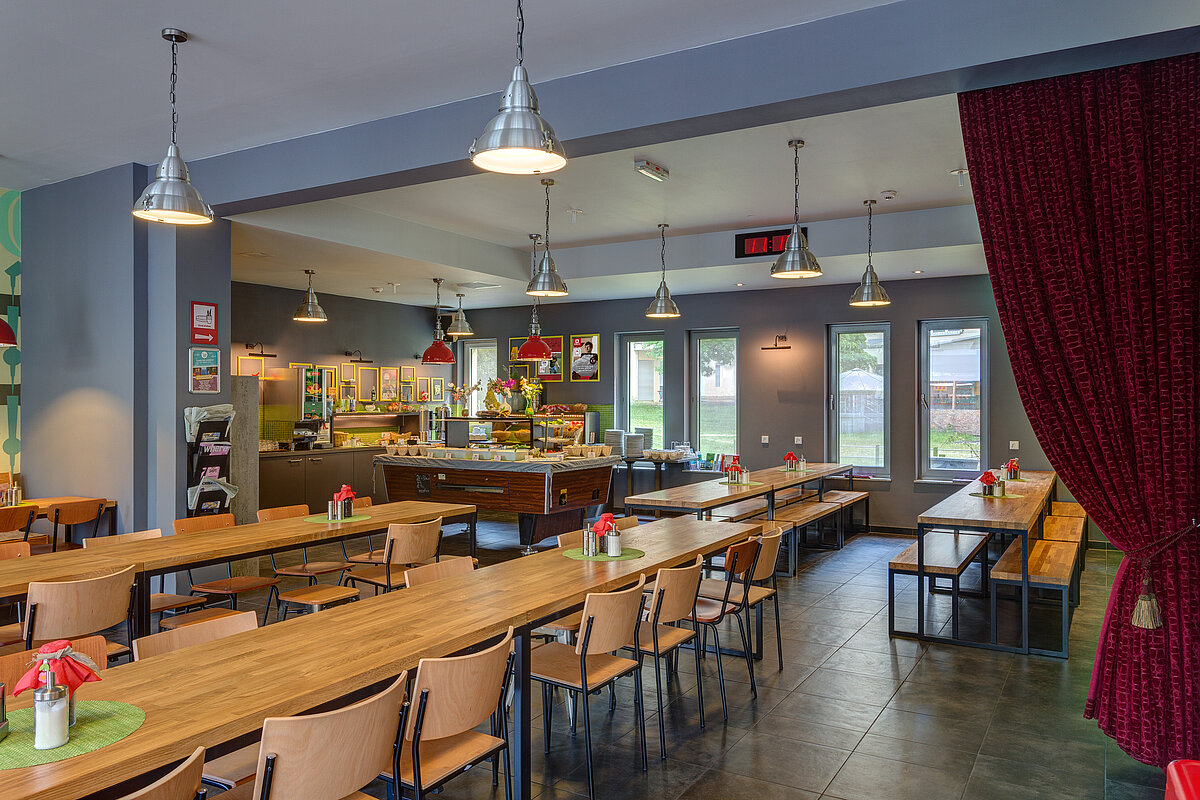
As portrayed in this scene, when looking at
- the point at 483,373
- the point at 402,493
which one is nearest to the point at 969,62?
the point at 402,493

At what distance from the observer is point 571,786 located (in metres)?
3.21

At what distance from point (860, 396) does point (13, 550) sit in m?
8.58

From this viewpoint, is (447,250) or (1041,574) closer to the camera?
(1041,574)

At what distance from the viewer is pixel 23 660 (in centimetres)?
241

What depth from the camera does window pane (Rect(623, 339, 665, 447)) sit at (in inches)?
438

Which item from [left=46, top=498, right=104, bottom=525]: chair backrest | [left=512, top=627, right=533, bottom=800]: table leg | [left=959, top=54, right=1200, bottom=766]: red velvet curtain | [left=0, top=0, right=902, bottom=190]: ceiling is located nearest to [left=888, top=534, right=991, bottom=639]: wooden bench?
[left=959, top=54, right=1200, bottom=766]: red velvet curtain

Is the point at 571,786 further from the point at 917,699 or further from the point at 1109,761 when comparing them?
the point at 1109,761

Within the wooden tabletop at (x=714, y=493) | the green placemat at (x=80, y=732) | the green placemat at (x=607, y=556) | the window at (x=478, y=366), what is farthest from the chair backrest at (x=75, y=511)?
the window at (x=478, y=366)

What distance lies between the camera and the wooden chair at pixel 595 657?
10.1ft

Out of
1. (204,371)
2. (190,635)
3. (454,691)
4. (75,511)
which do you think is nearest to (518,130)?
(454,691)

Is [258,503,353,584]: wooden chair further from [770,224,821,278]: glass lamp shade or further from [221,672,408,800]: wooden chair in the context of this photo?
[770,224,821,278]: glass lamp shade

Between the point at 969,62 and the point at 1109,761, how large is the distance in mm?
3091

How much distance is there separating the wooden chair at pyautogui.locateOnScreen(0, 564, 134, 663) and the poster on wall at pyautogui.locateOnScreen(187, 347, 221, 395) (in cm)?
280

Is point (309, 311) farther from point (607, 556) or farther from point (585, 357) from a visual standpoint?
point (607, 556)
